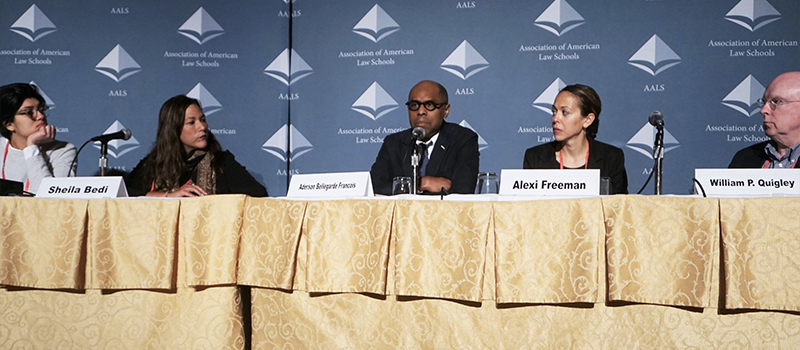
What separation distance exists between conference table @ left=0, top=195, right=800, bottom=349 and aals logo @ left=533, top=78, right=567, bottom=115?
2150 millimetres

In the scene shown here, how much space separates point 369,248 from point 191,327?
0.62 metres

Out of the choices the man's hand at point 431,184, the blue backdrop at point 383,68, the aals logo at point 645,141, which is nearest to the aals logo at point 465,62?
the blue backdrop at point 383,68

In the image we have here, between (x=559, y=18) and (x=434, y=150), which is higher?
(x=559, y=18)

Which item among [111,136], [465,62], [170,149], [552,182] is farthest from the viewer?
[465,62]

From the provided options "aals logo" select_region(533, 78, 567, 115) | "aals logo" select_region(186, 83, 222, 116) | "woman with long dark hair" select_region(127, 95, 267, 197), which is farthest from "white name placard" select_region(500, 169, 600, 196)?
"aals logo" select_region(186, 83, 222, 116)

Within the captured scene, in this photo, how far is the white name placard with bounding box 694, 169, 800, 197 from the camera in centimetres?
160

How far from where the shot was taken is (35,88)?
370 centimetres

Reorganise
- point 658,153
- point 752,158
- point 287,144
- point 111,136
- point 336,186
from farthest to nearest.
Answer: point 287,144
point 752,158
point 111,136
point 658,153
point 336,186

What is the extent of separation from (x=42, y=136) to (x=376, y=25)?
7.49 feet

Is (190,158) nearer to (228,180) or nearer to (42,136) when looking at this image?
(228,180)

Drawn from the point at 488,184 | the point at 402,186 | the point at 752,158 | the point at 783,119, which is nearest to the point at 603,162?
the point at 752,158

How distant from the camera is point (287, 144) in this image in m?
4.02

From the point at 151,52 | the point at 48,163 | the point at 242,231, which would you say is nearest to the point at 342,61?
the point at 151,52

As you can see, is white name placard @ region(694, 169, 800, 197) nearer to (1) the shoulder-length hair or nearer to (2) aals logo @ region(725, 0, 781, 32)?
(2) aals logo @ region(725, 0, 781, 32)
